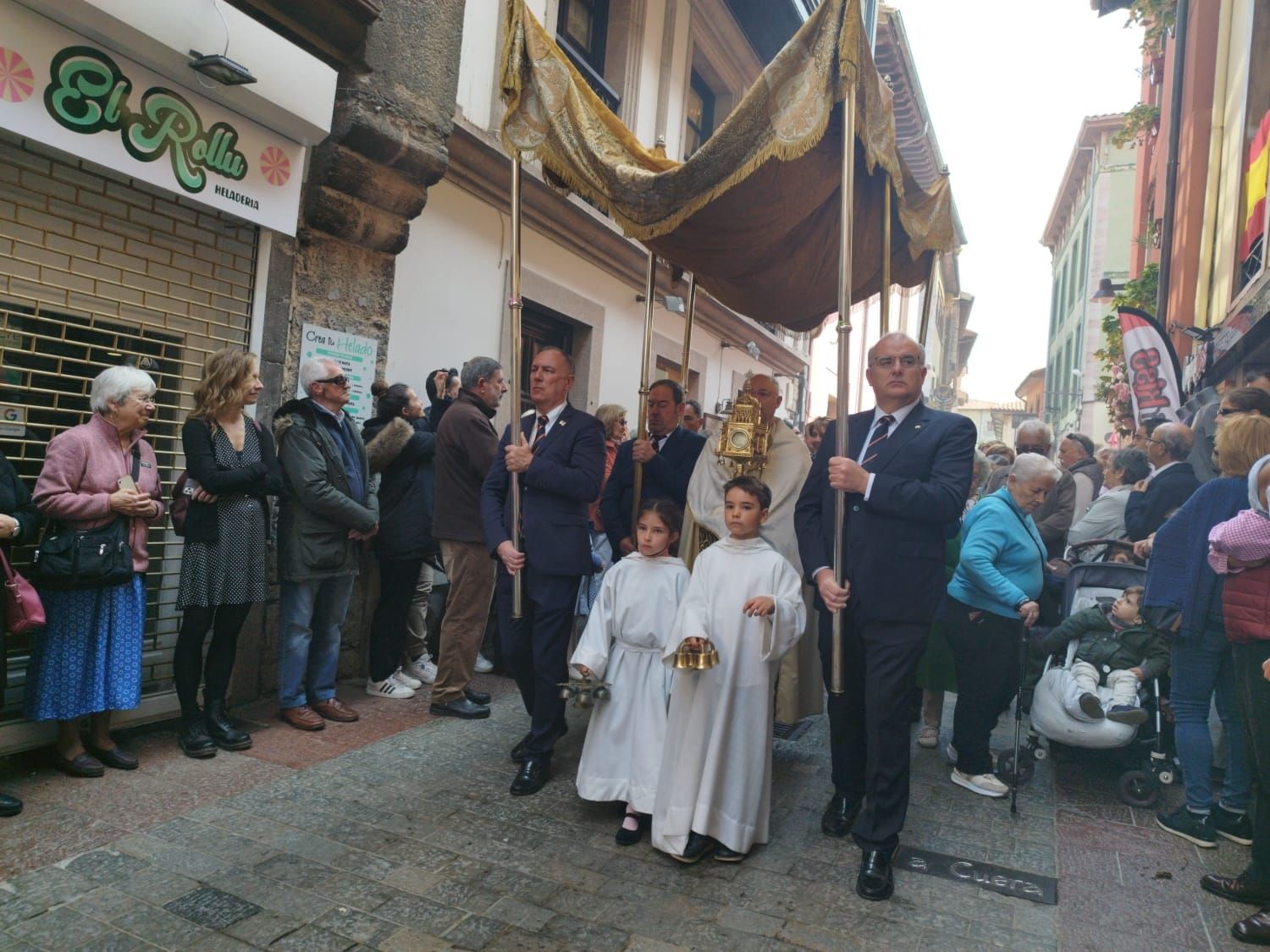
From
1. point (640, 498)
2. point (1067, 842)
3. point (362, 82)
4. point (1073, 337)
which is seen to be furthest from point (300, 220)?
point (1073, 337)

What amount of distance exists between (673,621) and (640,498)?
1.41 m

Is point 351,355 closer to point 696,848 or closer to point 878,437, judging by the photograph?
point 878,437

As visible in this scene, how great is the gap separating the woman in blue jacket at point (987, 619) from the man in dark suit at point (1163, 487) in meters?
1.05

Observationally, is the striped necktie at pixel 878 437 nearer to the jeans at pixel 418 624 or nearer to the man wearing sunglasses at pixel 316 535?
the man wearing sunglasses at pixel 316 535

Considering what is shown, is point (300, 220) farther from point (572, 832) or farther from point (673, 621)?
point (572, 832)

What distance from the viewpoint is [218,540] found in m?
4.29

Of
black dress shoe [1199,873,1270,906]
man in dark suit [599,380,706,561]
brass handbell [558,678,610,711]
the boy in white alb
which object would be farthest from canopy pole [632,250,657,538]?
black dress shoe [1199,873,1270,906]

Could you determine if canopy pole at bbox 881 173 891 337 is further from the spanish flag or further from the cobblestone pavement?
the spanish flag

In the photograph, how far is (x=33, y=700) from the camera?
3.81m

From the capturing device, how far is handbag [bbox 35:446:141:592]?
12.3ft

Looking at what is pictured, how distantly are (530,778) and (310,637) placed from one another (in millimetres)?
1617

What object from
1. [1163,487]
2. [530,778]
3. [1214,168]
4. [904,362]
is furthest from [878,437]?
[1214,168]

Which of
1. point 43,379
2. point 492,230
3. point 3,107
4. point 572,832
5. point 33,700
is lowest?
point 572,832

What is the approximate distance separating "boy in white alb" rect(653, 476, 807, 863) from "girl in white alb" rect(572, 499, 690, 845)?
24 centimetres
